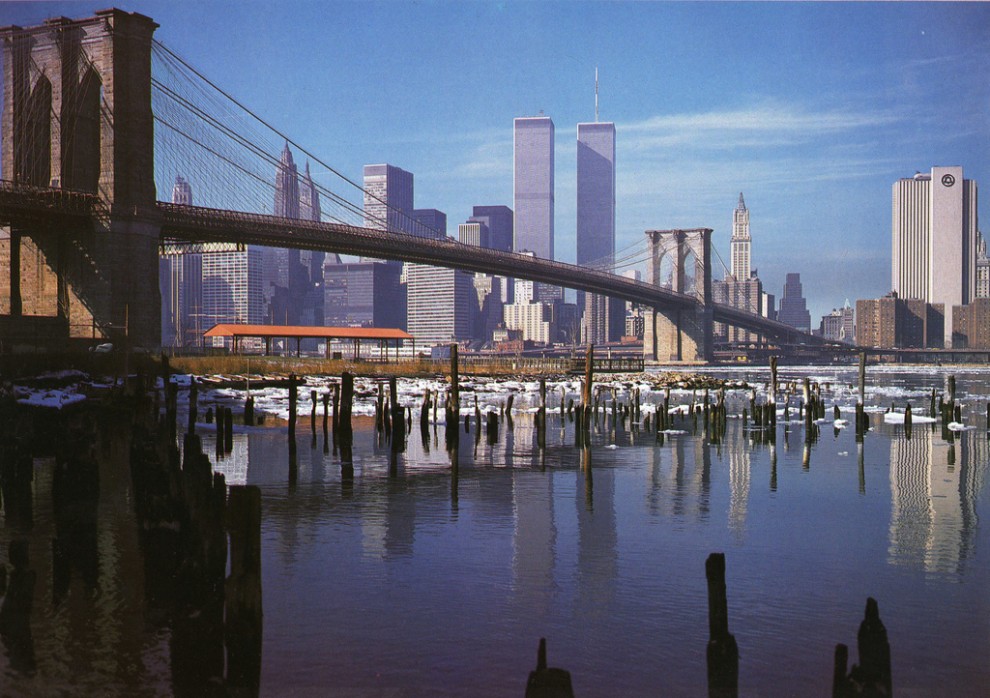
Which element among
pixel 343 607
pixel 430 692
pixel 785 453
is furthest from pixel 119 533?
pixel 785 453

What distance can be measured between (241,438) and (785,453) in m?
15.3

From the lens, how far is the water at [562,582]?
8625mm

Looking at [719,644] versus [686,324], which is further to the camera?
[686,324]

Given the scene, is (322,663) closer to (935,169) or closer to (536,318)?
(935,169)

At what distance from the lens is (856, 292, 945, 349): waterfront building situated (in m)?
A: 121

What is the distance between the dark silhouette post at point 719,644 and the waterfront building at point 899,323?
107190 millimetres

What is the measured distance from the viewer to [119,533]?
45.4 feet

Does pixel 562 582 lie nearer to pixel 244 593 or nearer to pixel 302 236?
pixel 244 593

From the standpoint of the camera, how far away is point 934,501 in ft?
59.3

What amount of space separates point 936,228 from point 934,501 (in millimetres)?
29008

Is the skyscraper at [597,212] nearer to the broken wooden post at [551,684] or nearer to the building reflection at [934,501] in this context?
the building reflection at [934,501]

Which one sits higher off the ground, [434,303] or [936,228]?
[936,228]

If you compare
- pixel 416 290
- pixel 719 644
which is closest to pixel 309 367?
pixel 719 644

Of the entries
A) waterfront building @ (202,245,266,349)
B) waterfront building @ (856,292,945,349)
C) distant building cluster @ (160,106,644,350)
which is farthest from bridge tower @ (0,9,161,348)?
waterfront building @ (202,245,266,349)
